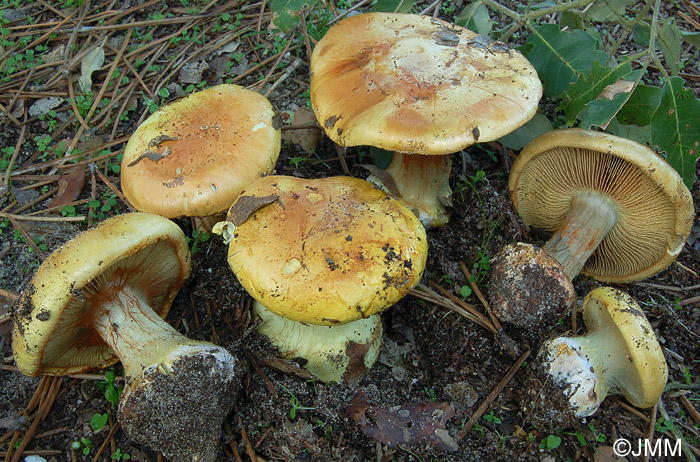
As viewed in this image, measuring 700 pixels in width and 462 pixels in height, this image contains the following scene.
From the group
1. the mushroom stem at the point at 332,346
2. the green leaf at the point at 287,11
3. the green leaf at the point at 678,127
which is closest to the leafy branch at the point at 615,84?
the green leaf at the point at 678,127

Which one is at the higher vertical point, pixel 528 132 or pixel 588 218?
pixel 528 132

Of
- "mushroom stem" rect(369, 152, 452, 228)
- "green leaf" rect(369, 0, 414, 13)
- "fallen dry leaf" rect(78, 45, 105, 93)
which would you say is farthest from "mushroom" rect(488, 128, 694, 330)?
"fallen dry leaf" rect(78, 45, 105, 93)

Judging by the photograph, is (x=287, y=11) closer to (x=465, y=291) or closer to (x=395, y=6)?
(x=395, y=6)

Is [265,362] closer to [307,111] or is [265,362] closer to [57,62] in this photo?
[307,111]

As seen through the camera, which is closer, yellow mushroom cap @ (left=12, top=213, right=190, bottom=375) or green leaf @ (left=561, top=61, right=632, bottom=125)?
yellow mushroom cap @ (left=12, top=213, right=190, bottom=375)

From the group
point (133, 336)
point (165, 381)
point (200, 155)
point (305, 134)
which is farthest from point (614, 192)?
point (133, 336)

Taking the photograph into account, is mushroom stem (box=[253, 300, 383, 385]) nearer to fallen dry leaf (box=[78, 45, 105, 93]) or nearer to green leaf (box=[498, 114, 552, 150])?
green leaf (box=[498, 114, 552, 150])
